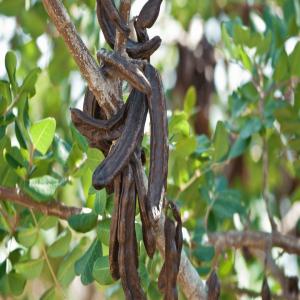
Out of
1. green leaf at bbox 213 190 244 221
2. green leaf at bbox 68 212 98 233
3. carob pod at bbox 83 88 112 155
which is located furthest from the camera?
green leaf at bbox 213 190 244 221

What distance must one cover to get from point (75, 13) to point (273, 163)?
1.62 ft

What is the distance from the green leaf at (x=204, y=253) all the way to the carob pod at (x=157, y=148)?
53 centimetres

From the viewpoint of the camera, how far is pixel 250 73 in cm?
133

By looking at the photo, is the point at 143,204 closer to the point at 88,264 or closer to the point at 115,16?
the point at 115,16

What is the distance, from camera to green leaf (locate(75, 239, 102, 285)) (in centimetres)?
97

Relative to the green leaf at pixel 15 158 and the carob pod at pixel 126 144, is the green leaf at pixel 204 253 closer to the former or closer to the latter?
the green leaf at pixel 15 158

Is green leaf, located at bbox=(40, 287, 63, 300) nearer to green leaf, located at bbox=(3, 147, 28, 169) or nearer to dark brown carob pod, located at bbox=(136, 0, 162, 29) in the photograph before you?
green leaf, located at bbox=(3, 147, 28, 169)

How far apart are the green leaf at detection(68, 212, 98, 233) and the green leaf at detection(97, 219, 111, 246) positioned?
41 mm

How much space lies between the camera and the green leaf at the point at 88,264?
972mm

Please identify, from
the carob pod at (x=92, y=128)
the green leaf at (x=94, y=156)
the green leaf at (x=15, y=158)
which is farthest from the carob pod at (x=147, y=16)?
the green leaf at (x=15, y=158)

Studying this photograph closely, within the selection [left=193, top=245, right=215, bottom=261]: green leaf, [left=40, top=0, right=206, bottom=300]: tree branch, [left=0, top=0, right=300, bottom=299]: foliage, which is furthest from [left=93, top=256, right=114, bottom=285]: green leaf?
[left=193, top=245, right=215, bottom=261]: green leaf

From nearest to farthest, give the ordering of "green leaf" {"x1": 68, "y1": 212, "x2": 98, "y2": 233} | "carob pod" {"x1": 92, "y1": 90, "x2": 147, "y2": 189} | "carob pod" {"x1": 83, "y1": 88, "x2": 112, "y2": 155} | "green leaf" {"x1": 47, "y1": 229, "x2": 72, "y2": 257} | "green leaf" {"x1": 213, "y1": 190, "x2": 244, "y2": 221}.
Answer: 1. "carob pod" {"x1": 92, "y1": 90, "x2": 147, "y2": 189}
2. "carob pod" {"x1": 83, "y1": 88, "x2": 112, "y2": 155}
3. "green leaf" {"x1": 68, "y1": 212, "x2": 98, "y2": 233}
4. "green leaf" {"x1": 47, "y1": 229, "x2": 72, "y2": 257}
5. "green leaf" {"x1": 213, "y1": 190, "x2": 244, "y2": 221}

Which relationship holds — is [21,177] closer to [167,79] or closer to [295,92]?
[295,92]

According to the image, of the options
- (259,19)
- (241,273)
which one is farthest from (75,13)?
(241,273)
